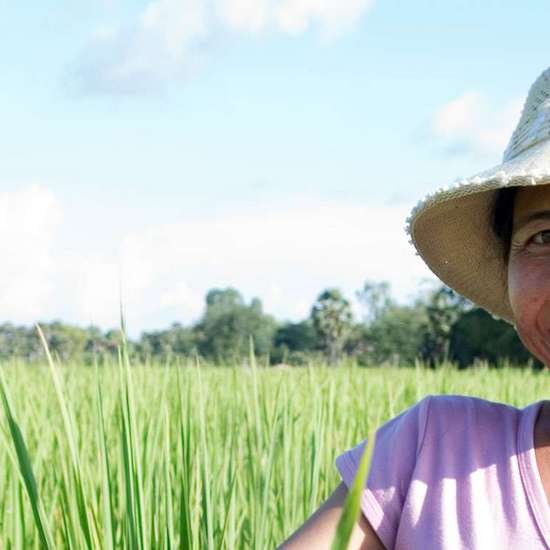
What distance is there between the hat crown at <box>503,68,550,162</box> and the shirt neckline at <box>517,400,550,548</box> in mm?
227

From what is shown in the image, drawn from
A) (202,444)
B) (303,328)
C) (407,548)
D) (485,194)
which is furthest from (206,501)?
(303,328)

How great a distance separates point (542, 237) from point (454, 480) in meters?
0.22

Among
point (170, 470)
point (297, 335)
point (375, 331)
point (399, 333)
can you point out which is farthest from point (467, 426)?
point (297, 335)

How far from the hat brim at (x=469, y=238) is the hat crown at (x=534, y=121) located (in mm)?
16

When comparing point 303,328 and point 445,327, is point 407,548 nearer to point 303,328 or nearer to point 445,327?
point 445,327

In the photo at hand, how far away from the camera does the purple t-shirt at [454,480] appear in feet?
2.57

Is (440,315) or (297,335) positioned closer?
(440,315)

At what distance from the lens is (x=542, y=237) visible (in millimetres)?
840

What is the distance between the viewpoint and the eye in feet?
2.74

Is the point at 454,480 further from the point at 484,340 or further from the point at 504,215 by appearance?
the point at 484,340

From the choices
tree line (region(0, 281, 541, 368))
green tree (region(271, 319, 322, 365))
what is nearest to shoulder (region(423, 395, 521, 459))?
tree line (region(0, 281, 541, 368))

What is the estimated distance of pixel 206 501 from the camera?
2.81 ft

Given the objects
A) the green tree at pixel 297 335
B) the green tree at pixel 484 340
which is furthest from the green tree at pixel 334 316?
the green tree at pixel 484 340

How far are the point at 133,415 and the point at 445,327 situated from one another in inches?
1164
